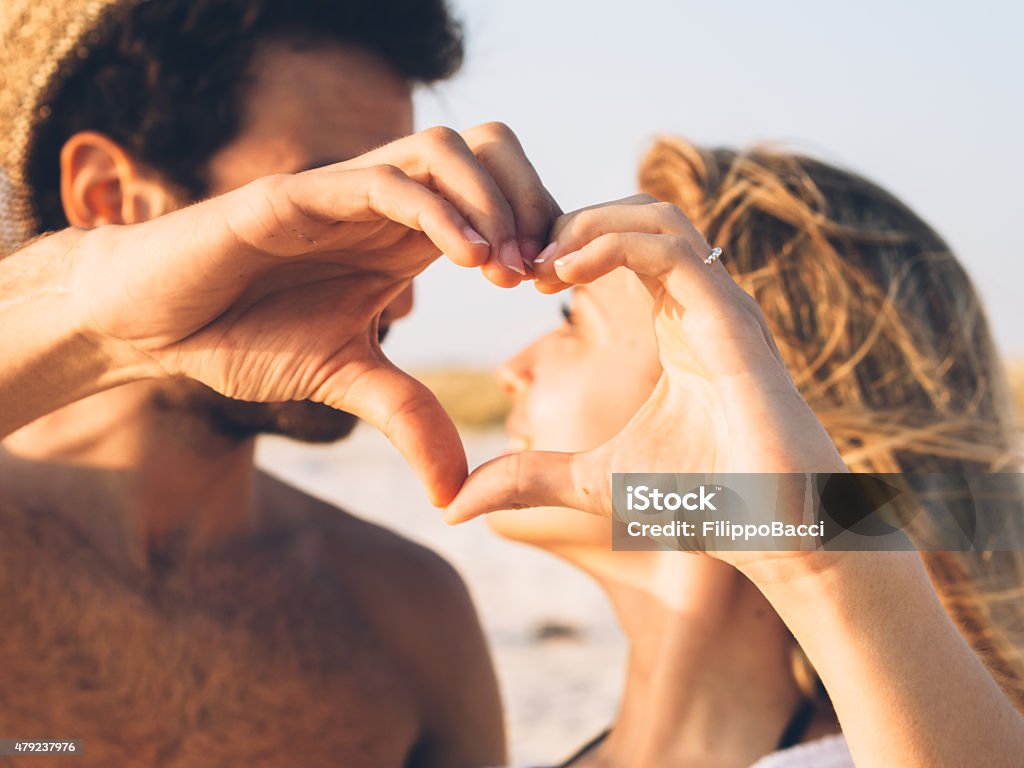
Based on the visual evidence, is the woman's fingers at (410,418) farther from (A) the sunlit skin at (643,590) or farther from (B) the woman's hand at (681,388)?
(A) the sunlit skin at (643,590)

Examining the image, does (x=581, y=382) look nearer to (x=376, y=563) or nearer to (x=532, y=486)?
(x=532, y=486)

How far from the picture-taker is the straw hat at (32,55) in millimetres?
3188

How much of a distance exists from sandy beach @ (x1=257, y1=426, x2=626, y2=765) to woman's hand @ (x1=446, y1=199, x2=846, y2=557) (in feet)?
6.31

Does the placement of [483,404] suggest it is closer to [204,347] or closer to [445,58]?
[445,58]

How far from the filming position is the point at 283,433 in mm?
3293

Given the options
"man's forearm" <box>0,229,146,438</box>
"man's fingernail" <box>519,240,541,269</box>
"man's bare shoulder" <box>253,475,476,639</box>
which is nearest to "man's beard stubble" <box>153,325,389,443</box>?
"man's bare shoulder" <box>253,475,476,639</box>

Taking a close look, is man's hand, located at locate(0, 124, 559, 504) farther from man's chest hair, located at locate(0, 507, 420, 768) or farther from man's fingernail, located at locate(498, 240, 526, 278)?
man's chest hair, located at locate(0, 507, 420, 768)

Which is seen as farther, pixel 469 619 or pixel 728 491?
pixel 469 619

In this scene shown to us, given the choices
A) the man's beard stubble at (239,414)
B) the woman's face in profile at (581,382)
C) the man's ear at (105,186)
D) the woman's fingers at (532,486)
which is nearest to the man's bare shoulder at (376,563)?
the man's beard stubble at (239,414)

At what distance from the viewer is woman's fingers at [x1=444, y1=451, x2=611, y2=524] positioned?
5.80 ft

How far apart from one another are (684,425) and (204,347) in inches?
37.7

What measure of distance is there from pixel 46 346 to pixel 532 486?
1.03 metres

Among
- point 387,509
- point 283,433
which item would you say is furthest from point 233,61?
point 387,509

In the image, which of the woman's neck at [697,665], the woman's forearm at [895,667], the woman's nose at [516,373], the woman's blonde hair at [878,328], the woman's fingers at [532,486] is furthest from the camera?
the woman's nose at [516,373]
